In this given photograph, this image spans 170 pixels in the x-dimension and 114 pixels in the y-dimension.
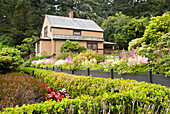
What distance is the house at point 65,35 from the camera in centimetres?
1892

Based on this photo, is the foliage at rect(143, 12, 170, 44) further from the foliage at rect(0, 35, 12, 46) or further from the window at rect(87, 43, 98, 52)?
the foliage at rect(0, 35, 12, 46)

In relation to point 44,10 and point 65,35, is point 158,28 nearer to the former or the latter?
point 65,35

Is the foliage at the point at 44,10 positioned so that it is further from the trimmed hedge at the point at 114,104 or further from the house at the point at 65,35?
the trimmed hedge at the point at 114,104

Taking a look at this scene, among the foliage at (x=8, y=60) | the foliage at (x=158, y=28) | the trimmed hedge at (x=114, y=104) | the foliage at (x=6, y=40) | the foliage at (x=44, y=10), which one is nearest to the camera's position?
the trimmed hedge at (x=114, y=104)

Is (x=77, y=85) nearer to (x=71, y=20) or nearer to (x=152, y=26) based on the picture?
(x=152, y=26)

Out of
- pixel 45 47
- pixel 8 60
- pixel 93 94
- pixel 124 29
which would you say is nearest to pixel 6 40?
pixel 45 47

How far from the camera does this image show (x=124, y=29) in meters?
24.0

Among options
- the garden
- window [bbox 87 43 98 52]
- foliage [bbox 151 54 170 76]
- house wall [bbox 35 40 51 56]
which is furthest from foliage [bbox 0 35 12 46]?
foliage [bbox 151 54 170 76]

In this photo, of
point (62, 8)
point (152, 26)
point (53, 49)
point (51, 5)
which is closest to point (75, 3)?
point (62, 8)

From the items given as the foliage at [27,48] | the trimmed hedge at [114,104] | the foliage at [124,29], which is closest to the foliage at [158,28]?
the trimmed hedge at [114,104]

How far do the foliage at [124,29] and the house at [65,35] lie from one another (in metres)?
4.92

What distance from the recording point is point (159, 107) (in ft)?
7.55

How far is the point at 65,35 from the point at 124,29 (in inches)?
423

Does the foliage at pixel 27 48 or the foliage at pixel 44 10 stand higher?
the foliage at pixel 44 10
